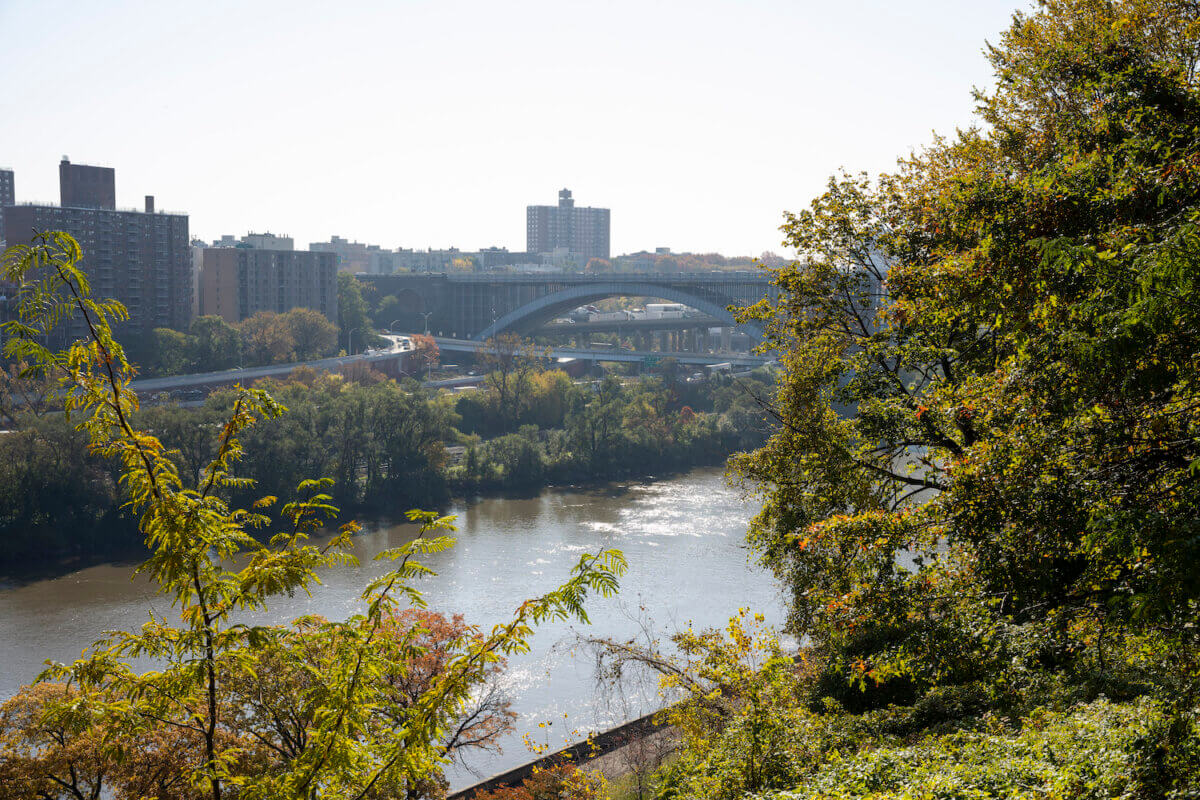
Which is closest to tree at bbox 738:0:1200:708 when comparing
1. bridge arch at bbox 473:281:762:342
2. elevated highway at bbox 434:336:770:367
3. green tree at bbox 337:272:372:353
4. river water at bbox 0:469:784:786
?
river water at bbox 0:469:784:786

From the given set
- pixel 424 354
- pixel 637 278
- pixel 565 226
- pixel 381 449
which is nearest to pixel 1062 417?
pixel 381 449

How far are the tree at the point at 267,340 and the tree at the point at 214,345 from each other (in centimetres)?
80

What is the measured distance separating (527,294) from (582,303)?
198 inches

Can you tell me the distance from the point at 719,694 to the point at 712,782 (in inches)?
65.8

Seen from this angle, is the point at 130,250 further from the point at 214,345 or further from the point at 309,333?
the point at 309,333

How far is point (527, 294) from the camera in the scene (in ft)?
193

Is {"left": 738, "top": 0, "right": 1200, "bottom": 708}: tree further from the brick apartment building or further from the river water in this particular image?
the brick apartment building

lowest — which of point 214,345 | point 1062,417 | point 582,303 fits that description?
point 214,345

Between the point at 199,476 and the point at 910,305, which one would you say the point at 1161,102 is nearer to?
the point at 910,305

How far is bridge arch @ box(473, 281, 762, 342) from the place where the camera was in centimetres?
4419

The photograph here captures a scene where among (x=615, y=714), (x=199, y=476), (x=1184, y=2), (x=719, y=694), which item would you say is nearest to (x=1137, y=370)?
(x=719, y=694)

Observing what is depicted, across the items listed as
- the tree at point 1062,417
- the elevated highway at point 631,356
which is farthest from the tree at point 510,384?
the tree at point 1062,417

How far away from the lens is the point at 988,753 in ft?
17.2

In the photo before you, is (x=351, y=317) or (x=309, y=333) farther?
(x=351, y=317)
